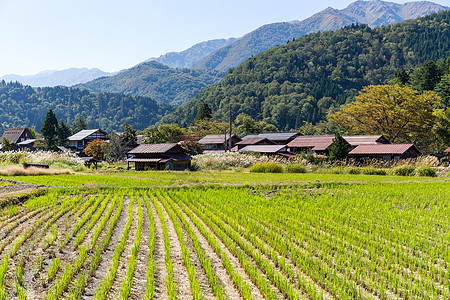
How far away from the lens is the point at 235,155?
36.9 m

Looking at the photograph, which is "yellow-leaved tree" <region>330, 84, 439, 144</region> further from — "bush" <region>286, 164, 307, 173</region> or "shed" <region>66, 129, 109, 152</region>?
"shed" <region>66, 129, 109, 152</region>

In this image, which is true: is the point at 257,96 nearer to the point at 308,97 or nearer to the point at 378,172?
the point at 308,97

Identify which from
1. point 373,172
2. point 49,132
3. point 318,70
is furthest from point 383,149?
point 318,70

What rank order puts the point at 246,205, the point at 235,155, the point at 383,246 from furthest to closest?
the point at 235,155, the point at 246,205, the point at 383,246

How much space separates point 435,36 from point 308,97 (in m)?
63.1

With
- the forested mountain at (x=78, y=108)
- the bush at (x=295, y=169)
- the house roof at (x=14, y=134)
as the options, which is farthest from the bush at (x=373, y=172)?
the forested mountain at (x=78, y=108)

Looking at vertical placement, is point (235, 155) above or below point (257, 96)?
below

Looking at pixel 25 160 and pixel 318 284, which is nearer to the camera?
pixel 318 284

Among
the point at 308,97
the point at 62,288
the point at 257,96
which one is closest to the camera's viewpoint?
the point at 62,288

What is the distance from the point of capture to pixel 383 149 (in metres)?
35.0

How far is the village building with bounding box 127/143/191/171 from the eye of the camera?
117 feet

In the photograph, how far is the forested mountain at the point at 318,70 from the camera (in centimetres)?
9825

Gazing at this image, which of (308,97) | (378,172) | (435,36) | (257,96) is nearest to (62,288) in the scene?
(378,172)

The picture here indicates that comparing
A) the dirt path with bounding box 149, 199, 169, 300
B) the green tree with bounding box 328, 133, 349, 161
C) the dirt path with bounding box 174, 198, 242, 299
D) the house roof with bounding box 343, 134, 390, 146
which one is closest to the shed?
the house roof with bounding box 343, 134, 390, 146
